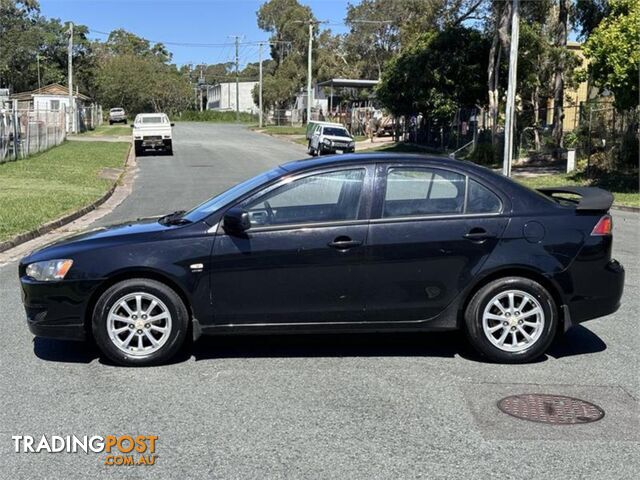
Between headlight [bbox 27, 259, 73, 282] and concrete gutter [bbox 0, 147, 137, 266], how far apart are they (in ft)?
15.5

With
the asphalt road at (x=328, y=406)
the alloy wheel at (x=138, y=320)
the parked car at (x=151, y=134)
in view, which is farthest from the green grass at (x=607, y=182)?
the parked car at (x=151, y=134)

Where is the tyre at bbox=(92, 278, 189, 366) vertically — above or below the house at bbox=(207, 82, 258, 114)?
below

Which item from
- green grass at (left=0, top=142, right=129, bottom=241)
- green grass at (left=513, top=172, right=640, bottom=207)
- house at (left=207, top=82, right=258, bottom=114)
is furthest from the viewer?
house at (left=207, top=82, right=258, bottom=114)

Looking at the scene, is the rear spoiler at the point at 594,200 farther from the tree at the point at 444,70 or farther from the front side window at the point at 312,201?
the tree at the point at 444,70

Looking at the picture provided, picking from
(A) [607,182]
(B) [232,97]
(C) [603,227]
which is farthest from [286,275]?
(B) [232,97]

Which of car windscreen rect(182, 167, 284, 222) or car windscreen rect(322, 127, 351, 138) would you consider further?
car windscreen rect(322, 127, 351, 138)

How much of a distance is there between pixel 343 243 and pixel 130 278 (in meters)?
1.63

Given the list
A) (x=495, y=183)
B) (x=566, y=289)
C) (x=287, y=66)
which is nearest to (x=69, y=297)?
(x=495, y=183)

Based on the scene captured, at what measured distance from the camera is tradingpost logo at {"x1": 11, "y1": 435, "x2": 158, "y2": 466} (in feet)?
13.1

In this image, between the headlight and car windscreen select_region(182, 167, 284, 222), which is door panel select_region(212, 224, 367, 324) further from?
the headlight

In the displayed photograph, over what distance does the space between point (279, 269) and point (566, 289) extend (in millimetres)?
2237

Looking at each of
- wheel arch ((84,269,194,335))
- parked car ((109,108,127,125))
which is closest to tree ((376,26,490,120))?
wheel arch ((84,269,194,335))

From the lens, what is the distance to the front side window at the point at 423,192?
221 inches

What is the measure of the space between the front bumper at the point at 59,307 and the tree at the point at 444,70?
30.6 metres
